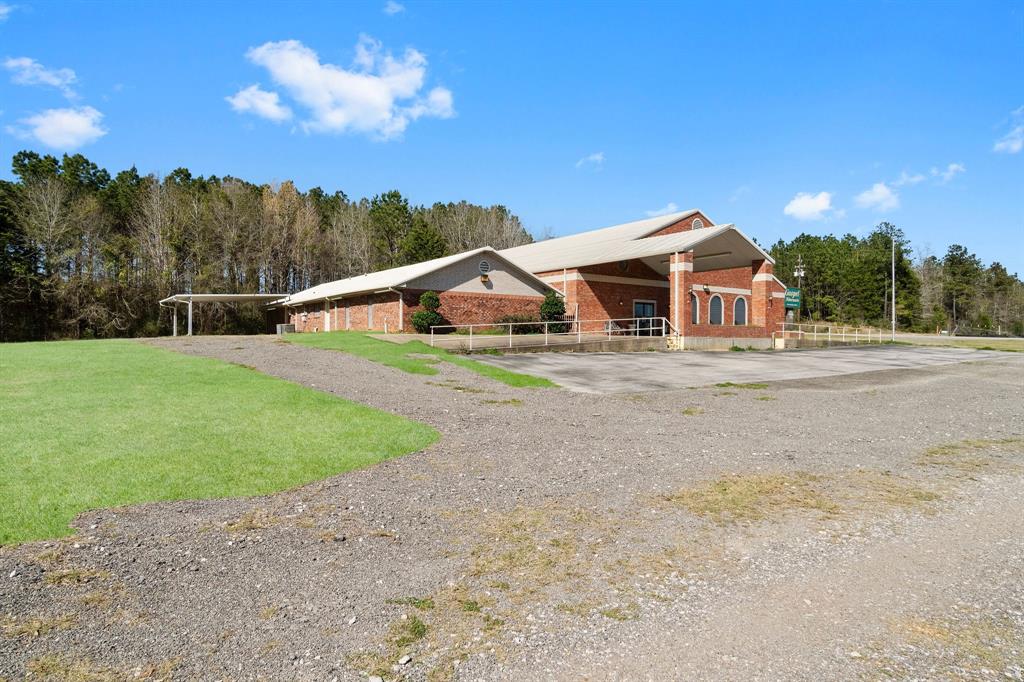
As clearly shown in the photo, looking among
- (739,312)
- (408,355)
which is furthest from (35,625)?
(739,312)

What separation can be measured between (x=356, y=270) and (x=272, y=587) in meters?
55.0

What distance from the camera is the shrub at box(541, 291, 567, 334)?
103 ft

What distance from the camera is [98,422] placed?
8.27 meters

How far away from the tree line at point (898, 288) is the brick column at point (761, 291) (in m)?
46.1

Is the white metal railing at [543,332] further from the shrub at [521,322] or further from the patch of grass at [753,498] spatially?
the patch of grass at [753,498]

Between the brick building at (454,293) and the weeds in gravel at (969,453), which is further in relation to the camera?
the brick building at (454,293)

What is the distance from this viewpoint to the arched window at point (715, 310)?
122ft

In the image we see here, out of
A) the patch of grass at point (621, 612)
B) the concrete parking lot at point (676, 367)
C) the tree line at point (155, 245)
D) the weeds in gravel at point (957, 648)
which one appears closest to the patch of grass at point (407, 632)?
the patch of grass at point (621, 612)

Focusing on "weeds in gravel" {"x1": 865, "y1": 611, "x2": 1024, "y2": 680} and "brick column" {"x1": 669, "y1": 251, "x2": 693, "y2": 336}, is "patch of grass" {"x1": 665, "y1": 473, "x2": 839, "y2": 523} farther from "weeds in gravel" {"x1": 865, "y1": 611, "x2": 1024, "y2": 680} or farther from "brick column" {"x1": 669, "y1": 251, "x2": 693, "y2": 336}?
"brick column" {"x1": 669, "y1": 251, "x2": 693, "y2": 336}

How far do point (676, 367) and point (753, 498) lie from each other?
1506 centimetres

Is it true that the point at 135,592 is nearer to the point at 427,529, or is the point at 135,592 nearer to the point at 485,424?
the point at 427,529

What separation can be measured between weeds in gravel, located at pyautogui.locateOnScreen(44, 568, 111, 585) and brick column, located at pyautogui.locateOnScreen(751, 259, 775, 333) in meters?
36.6

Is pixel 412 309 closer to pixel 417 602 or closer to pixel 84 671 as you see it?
pixel 417 602

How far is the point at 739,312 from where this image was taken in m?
38.7
